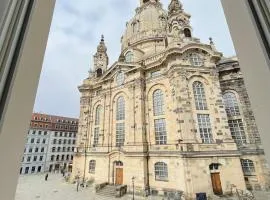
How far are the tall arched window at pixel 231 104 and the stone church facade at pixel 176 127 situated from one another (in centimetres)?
4

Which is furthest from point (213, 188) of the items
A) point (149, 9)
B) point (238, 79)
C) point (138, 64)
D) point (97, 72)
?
point (149, 9)

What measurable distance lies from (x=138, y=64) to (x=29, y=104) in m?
18.4

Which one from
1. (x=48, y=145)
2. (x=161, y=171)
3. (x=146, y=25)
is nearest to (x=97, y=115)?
(x=161, y=171)

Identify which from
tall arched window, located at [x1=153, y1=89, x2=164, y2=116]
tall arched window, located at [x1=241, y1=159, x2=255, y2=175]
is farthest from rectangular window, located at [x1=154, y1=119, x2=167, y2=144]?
tall arched window, located at [x1=241, y1=159, x2=255, y2=175]

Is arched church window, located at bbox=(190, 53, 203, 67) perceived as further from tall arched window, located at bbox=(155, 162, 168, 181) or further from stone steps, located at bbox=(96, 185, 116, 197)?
stone steps, located at bbox=(96, 185, 116, 197)

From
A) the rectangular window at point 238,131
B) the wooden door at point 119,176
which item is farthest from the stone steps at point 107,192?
the rectangular window at point 238,131

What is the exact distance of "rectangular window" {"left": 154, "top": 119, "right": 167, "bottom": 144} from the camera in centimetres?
1588

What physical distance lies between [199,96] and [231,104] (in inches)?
186

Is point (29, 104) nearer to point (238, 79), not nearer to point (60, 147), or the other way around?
point (238, 79)

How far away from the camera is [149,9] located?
93.2ft

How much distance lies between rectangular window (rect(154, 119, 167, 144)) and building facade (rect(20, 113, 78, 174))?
19.7 m

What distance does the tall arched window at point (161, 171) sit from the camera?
14.6 meters

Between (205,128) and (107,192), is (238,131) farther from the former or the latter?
(107,192)

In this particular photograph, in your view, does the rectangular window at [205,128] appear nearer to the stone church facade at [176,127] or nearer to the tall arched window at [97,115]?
the stone church facade at [176,127]
